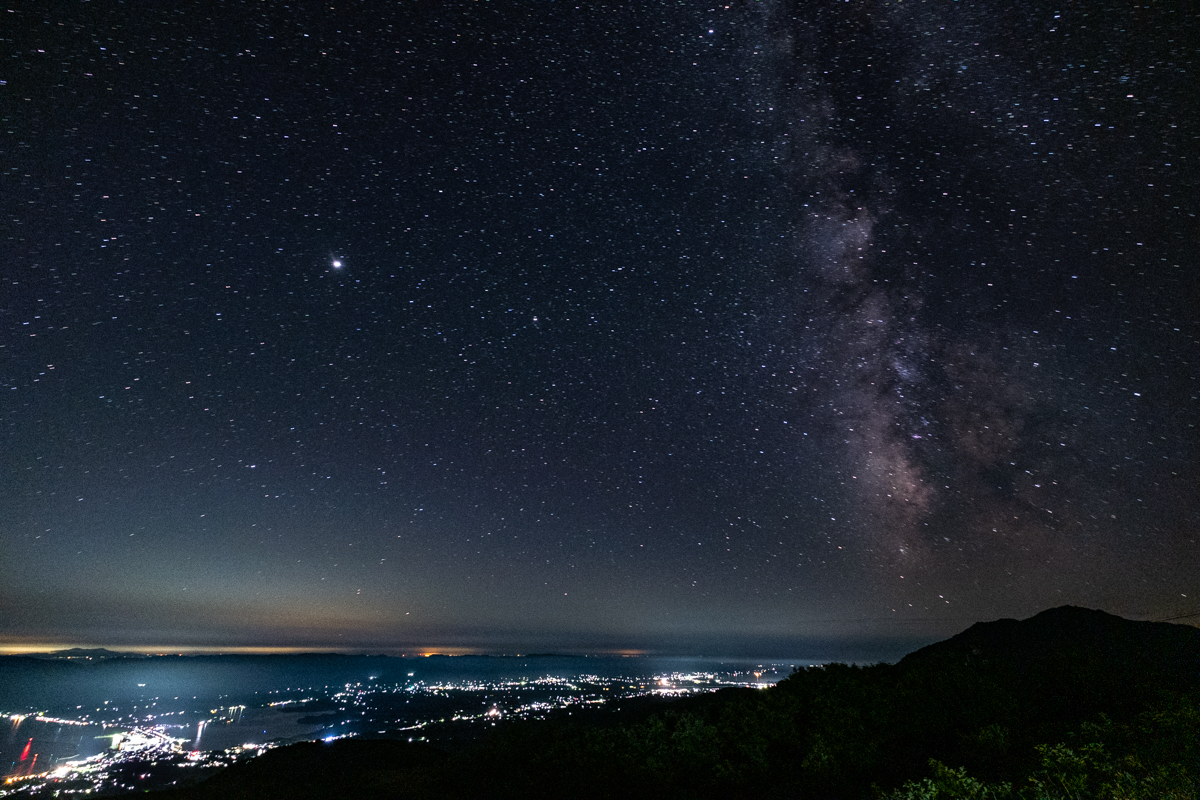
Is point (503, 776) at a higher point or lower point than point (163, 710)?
higher

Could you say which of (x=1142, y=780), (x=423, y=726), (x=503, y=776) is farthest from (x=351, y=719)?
(x=1142, y=780)

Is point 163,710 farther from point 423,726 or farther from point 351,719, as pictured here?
point 423,726

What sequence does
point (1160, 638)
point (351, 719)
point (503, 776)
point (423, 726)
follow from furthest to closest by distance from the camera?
point (351, 719) < point (423, 726) < point (1160, 638) < point (503, 776)

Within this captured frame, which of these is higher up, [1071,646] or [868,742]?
[1071,646]

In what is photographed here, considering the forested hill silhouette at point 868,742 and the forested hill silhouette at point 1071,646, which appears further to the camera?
the forested hill silhouette at point 1071,646

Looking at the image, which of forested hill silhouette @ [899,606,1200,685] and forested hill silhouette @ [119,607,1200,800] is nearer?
forested hill silhouette @ [119,607,1200,800]

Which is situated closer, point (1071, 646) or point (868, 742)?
point (868, 742)

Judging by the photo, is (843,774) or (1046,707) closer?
(843,774)

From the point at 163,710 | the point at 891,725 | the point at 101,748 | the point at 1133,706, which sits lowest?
the point at 163,710
